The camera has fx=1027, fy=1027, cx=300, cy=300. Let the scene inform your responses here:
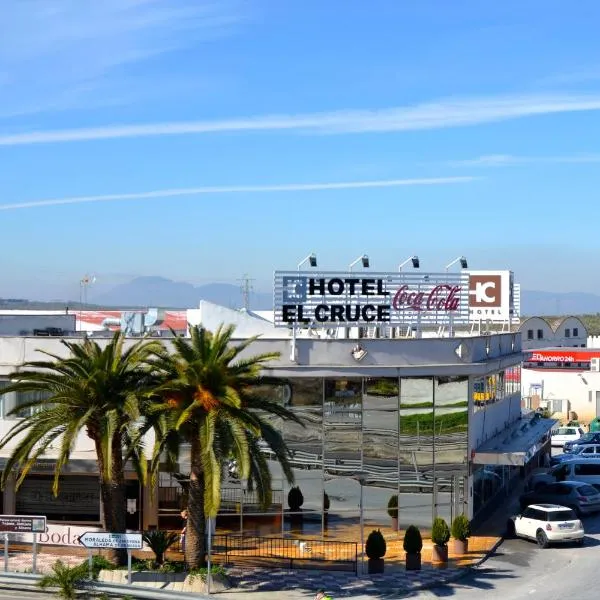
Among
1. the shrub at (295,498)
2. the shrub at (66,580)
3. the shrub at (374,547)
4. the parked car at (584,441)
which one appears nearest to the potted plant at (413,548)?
the shrub at (374,547)

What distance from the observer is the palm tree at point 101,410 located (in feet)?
91.5

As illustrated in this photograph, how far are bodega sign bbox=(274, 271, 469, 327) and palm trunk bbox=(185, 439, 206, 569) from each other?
7827 mm

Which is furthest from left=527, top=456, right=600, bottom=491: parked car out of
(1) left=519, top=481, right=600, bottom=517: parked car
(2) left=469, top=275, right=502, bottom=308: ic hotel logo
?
(2) left=469, top=275, right=502, bottom=308: ic hotel logo

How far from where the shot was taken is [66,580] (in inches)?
1078

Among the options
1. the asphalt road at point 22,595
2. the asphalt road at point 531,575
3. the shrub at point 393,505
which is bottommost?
the asphalt road at point 22,595

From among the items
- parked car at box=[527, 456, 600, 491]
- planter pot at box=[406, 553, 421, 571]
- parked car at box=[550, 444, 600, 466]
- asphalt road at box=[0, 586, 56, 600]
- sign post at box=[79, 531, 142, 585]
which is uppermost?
parked car at box=[550, 444, 600, 466]

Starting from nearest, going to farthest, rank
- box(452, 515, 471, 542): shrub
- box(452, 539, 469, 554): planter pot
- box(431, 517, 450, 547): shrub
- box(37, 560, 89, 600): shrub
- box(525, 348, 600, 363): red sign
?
box(37, 560, 89, 600): shrub, box(431, 517, 450, 547): shrub, box(452, 515, 471, 542): shrub, box(452, 539, 469, 554): planter pot, box(525, 348, 600, 363): red sign

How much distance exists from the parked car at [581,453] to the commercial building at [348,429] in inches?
695

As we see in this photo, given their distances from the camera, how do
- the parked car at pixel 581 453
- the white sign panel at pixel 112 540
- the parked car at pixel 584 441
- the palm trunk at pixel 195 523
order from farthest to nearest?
the parked car at pixel 584 441, the parked car at pixel 581 453, the palm trunk at pixel 195 523, the white sign panel at pixel 112 540

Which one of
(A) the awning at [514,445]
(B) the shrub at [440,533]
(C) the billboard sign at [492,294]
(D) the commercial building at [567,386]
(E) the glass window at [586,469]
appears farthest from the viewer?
(D) the commercial building at [567,386]

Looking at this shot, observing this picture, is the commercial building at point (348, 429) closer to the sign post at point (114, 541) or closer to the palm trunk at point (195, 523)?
the palm trunk at point (195, 523)

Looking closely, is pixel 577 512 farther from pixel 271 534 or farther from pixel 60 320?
pixel 60 320

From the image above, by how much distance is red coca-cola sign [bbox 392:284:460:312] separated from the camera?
37.3 m

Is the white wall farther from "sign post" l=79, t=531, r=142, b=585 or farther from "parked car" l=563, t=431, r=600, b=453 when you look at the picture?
"sign post" l=79, t=531, r=142, b=585
